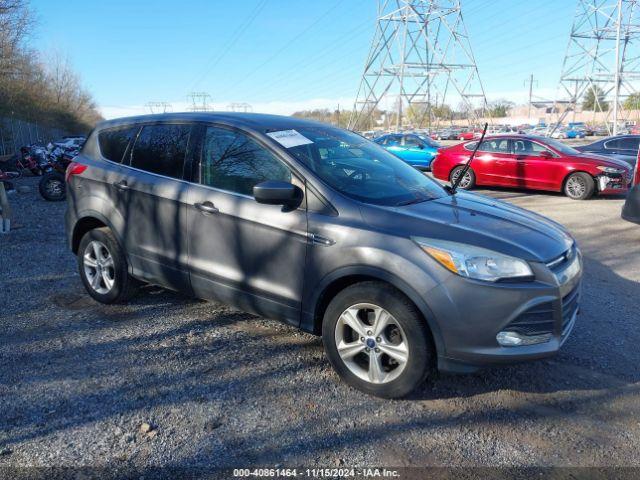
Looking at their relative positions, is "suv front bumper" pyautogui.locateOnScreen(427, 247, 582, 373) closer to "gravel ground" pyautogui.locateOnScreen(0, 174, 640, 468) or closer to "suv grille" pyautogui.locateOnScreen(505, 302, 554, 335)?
"suv grille" pyautogui.locateOnScreen(505, 302, 554, 335)

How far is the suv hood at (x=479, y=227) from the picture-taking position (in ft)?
10.0

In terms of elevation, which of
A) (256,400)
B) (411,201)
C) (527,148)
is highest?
(527,148)

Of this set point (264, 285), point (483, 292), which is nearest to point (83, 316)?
point (264, 285)

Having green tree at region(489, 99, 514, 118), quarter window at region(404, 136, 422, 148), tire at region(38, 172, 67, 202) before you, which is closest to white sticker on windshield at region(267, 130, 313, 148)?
tire at region(38, 172, 67, 202)

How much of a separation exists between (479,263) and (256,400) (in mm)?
1616

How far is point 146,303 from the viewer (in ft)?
16.0

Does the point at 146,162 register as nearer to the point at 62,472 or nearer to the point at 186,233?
the point at 186,233

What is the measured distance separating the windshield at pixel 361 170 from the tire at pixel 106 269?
199cm

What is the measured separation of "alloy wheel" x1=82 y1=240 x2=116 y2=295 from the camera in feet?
15.4

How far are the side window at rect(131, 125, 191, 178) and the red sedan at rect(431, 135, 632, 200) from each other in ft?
33.7

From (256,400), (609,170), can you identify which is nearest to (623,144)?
(609,170)

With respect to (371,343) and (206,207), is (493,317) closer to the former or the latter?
(371,343)

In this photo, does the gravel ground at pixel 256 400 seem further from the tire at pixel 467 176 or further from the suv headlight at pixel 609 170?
the tire at pixel 467 176

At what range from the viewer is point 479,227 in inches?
128
